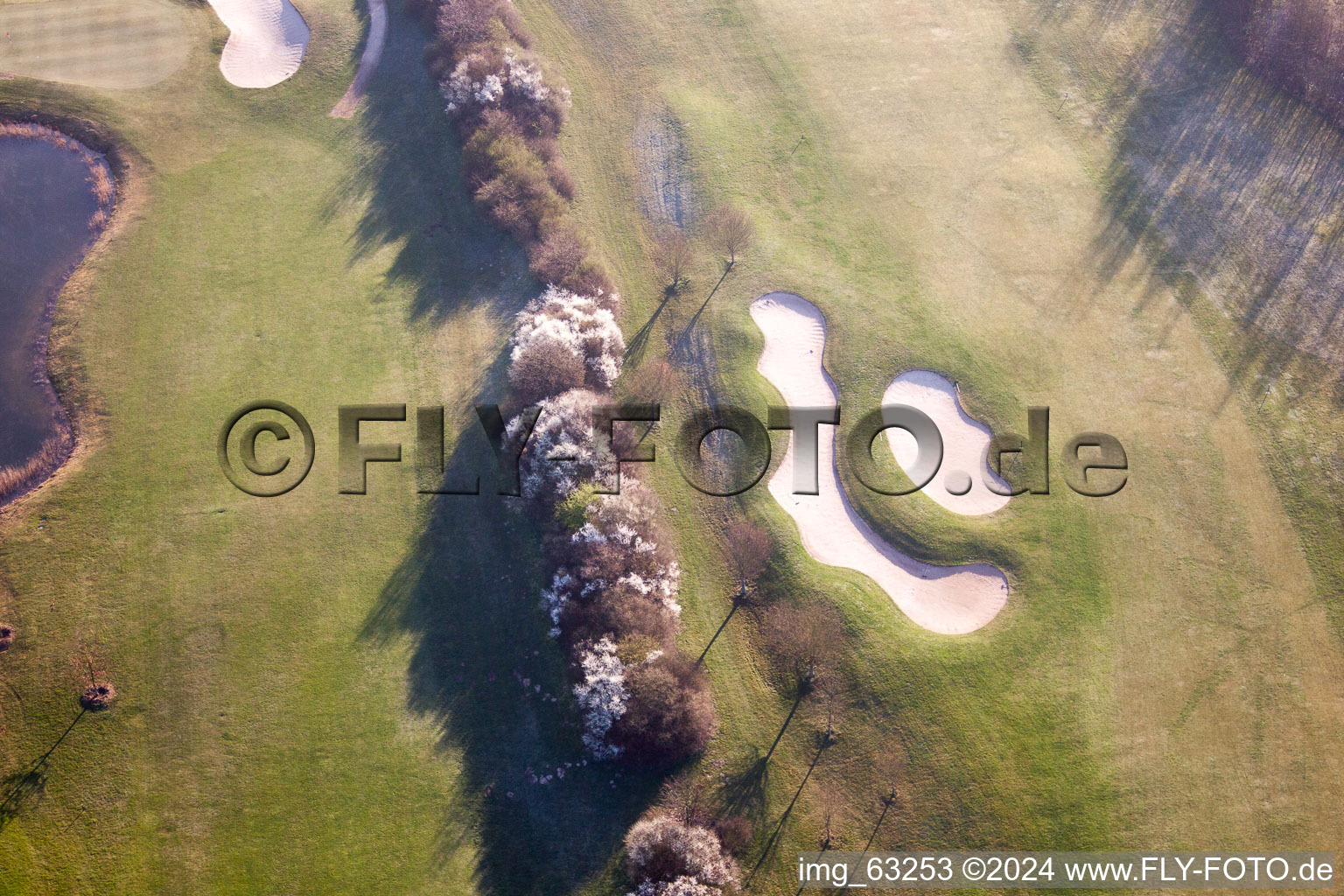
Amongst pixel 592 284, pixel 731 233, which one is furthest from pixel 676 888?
pixel 731 233

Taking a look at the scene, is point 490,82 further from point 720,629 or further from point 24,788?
point 24,788

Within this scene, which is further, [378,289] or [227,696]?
[378,289]

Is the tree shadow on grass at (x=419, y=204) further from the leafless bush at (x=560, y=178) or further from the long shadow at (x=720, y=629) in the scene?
the long shadow at (x=720, y=629)

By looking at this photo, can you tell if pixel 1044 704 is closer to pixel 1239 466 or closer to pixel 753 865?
pixel 753 865

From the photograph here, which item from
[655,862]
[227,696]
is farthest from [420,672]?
[655,862]

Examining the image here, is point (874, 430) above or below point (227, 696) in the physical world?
above

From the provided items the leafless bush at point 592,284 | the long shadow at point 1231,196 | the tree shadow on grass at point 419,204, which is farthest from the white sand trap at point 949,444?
the tree shadow on grass at point 419,204
